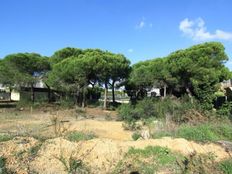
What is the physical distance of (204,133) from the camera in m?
10.6

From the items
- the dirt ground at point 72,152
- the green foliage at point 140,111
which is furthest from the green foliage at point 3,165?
the green foliage at point 140,111

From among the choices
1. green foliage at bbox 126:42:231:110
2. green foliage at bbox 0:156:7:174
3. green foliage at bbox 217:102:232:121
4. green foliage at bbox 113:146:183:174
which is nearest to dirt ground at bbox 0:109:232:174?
green foliage at bbox 0:156:7:174

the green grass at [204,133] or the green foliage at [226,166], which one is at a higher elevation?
the green grass at [204,133]

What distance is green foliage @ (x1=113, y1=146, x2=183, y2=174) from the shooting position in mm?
7335

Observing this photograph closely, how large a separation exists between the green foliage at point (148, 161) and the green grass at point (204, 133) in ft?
6.39

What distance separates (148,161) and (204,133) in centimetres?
328

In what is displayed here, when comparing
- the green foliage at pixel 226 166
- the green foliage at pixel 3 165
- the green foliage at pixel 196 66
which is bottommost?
the green foliage at pixel 226 166

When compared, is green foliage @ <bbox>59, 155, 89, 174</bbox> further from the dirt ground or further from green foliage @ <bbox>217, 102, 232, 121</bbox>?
green foliage @ <bbox>217, 102, 232, 121</bbox>

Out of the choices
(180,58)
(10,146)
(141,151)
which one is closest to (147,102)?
(180,58)

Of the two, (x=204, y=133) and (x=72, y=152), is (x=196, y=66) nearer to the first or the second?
(x=204, y=133)

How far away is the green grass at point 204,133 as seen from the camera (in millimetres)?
10375

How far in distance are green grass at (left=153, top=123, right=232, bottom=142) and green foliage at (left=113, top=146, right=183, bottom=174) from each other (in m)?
1.95

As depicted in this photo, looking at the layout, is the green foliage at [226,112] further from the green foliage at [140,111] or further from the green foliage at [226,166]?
the green foliage at [226,166]

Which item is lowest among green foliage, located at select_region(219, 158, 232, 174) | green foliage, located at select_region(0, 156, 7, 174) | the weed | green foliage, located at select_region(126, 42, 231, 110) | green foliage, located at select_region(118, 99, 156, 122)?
green foliage, located at select_region(219, 158, 232, 174)
